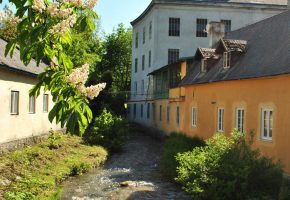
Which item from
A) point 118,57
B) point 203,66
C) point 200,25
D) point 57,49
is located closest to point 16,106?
point 203,66

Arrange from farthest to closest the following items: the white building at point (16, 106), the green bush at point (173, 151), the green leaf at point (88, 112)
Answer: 1. the green bush at point (173, 151)
2. the white building at point (16, 106)
3. the green leaf at point (88, 112)

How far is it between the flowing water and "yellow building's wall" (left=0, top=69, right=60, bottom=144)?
3539 millimetres

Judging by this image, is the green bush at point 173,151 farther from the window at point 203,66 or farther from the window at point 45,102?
the window at point 45,102

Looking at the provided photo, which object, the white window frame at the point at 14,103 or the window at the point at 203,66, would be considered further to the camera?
the window at the point at 203,66

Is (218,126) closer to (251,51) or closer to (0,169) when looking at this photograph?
(251,51)

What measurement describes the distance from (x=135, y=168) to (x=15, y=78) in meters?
7.39

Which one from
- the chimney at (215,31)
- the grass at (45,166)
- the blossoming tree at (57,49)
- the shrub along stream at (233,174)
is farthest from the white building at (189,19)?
the blossoming tree at (57,49)

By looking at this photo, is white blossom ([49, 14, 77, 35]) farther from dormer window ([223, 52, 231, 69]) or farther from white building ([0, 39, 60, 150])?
dormer window ([223, 52, 231, 69])

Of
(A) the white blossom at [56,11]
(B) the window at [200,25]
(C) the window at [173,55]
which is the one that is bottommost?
(A) the white blossom at [56,11]

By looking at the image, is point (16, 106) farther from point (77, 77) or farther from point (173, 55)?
point (173, 55)

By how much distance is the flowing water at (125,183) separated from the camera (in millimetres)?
15625

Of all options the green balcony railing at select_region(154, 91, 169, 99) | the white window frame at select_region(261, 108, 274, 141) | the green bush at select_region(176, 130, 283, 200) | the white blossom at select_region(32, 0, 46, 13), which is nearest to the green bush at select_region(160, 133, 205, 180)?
the white window frame at select_region(261, 108, 274, 141)

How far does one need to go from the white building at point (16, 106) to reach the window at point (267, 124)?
800 centimetres

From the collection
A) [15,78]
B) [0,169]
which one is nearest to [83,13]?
[0,169]
